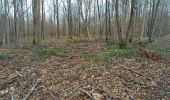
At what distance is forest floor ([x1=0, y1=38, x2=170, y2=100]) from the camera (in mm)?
6102

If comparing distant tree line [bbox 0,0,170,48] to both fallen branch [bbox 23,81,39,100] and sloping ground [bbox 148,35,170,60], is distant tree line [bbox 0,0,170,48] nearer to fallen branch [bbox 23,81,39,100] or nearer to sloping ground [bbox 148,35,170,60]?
sloping ground [bbox 148,35,170,60]

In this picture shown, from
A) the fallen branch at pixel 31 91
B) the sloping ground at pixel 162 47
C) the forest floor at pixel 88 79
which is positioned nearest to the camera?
the fallen branch at pixel 31 91

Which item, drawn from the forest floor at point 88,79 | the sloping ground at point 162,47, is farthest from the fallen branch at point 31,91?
the sloping ground at point 162,47

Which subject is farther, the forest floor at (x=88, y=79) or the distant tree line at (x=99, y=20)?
the distant tree line at (x=99, y=20)

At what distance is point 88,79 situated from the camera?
690 cm

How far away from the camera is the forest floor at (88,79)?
6102 mm

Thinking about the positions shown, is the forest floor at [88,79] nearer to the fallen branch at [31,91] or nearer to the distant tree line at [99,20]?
the fallen branch at [31,91]

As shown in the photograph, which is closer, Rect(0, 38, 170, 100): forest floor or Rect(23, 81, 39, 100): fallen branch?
Rect(23, 81, 39, 100): fallen branch

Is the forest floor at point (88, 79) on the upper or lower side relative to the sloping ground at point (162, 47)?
lower

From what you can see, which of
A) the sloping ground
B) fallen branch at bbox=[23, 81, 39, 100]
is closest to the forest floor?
fallen branch at bbox=[23, 81, 39, 100]

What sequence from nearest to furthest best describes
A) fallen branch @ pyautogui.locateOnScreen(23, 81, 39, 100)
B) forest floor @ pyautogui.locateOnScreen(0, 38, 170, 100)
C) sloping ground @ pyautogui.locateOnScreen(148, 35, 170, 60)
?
fallen branch @ pyautogui.locateOnScreen(23, 81, 39, 100), forest floor @ pyautogui.locateOnScreen(0, 38, 170, 100), sloping ground @ pyautogui.locateOnScreen(148, 35, 170, 60)

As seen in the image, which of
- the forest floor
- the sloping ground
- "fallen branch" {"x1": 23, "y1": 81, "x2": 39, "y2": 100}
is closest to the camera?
"fallen branch" {"x1": 23, "y1": 81, "x2": 39, "y2": 100}

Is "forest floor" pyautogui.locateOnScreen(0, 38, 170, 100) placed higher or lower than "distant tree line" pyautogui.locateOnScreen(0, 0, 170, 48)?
lower

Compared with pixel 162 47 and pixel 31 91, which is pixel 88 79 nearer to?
pixel 31 91
